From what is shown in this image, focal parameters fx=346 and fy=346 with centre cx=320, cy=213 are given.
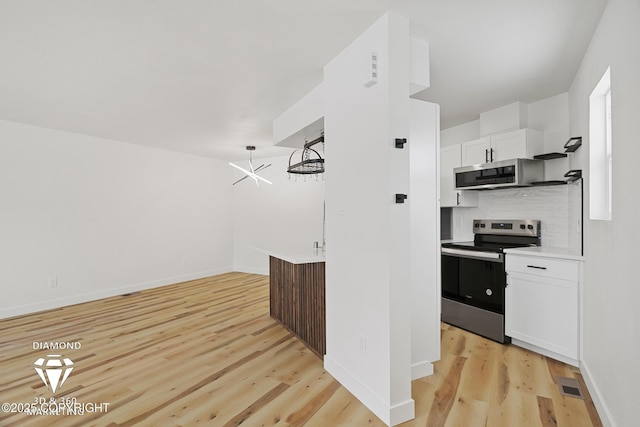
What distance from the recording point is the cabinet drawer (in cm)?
291

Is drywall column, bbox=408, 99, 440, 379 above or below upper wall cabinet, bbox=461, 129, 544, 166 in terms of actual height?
below

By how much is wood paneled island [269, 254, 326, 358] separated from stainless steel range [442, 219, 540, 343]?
63.5 inches

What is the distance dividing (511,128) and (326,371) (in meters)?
3.22

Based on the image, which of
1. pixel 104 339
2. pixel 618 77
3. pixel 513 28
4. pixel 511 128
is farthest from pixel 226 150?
pixel 618 77

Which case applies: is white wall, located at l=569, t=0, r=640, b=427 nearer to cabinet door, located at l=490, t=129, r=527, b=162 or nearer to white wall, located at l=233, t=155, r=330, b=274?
cabinet door, located at l=490, t=129, r=527, b=162

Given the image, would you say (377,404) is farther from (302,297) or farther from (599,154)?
(599,154)

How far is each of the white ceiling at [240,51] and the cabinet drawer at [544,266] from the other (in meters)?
1.67

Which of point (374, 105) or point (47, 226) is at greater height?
point (374, 105)

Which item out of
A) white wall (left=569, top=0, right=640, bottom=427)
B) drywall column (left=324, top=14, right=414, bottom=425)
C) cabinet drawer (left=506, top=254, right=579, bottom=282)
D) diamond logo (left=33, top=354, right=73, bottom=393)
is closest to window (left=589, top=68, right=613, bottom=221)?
white wall (left=569, top=0, right=640, bottom=427)

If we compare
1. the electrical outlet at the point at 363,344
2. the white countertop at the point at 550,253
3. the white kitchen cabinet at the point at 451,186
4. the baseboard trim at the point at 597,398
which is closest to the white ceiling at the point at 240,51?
the white kitchen cabinet at the point at 451,186

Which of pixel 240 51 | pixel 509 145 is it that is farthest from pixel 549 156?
pixel 240 51

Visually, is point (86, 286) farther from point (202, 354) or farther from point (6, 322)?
point (202, 354)

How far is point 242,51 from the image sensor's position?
2652 millimetres

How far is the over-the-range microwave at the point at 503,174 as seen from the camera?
3.57 metres
